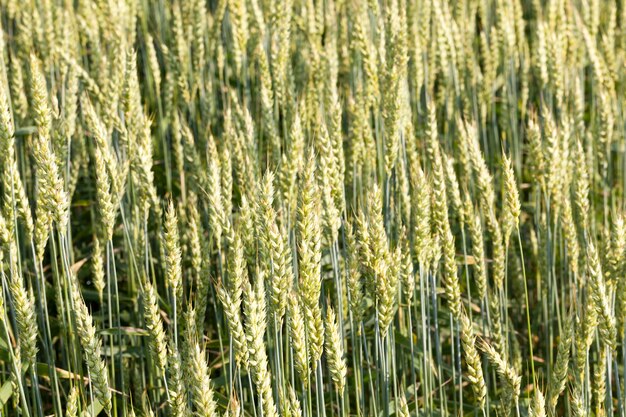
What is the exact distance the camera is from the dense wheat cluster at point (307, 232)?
2.02 metres

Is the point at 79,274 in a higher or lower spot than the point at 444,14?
lower

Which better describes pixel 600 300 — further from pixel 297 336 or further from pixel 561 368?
pixel 297 336

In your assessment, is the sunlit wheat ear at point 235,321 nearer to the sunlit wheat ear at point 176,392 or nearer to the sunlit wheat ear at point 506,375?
the sunlit wheat ear at point 176,392

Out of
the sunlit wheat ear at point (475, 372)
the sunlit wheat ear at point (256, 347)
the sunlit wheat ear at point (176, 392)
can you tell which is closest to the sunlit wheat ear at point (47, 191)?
the sunlit wheat ear at point (176, 392)

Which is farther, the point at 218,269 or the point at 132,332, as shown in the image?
the point at 218,269

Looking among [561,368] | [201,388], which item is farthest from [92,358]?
[561,368]

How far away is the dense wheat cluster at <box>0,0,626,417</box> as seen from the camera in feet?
6.63

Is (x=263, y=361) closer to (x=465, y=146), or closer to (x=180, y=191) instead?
(x=465, y=146)

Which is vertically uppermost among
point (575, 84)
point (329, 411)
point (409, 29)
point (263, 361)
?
point (409, 29)

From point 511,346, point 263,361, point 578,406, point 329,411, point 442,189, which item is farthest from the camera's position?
point 511,346

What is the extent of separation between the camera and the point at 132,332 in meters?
2.54

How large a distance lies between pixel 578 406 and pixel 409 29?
1990mm

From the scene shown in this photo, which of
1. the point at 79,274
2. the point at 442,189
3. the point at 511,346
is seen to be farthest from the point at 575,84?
the point at 79,274

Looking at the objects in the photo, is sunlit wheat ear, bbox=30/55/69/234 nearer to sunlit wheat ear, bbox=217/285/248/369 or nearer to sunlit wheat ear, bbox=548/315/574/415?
sunlit wheat ear, bbox=217/285/248/369
